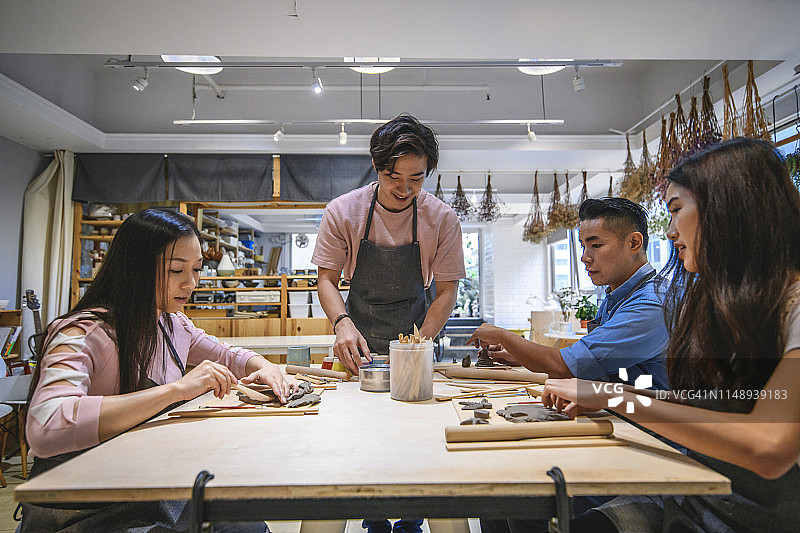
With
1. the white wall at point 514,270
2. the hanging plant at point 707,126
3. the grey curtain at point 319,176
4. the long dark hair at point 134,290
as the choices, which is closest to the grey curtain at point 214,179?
the grey curtain at point 319,176

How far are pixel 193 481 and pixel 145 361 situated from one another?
0.67 metres

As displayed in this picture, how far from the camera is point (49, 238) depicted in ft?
18.5

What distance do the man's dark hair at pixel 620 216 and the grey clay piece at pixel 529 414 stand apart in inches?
32.7

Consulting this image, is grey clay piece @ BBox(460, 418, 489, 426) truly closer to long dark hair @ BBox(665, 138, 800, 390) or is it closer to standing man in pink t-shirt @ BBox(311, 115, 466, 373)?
long dark hair @ BBox(665, 138, 800, 390)

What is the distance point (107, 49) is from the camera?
369cm

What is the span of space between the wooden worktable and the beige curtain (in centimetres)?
546

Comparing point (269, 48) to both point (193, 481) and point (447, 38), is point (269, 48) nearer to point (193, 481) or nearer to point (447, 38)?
point (447, 38)

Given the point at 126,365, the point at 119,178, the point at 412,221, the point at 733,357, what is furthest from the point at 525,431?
the point at 119,178

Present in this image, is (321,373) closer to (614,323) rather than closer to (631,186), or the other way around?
(614,323)

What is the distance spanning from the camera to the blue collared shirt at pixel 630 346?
147 centimetres

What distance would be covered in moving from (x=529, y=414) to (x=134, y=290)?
3.45ft

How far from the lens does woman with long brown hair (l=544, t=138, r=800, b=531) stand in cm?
82

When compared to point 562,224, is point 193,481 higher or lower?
lower

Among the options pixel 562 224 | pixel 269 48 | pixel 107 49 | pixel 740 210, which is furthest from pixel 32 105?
pixel 562 224
